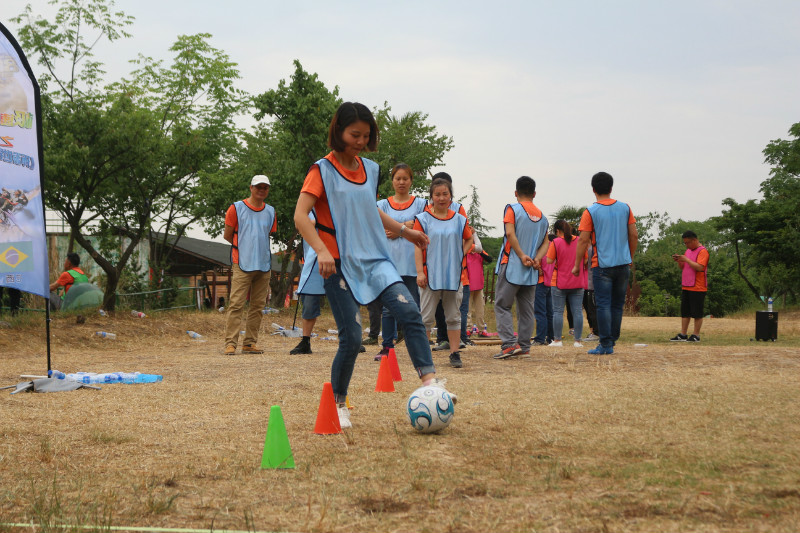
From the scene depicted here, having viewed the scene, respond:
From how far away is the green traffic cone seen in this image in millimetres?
3428

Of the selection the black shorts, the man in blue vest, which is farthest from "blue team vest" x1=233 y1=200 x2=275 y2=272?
the black shorts

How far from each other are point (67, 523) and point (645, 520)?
6.19 feet

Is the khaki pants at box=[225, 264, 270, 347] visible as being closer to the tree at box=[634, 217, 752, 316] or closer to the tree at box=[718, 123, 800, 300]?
the tree at box=[718, 123, 800, 300]

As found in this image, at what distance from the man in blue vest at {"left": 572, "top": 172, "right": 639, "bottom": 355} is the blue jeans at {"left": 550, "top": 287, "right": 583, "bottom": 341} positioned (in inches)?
63.7

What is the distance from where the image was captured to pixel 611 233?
880 cm

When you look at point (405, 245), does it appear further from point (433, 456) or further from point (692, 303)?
point (433, 456)

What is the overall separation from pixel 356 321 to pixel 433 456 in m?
1.11

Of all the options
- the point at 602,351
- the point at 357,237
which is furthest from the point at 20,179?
the point at 602,351

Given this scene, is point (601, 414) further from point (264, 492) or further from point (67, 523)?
point (67, 523)

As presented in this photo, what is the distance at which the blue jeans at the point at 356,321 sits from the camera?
4348 millimetres

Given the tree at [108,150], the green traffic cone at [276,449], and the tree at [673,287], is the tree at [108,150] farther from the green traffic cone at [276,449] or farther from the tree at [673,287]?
the tree at [673,287]

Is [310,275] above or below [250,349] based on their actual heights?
above

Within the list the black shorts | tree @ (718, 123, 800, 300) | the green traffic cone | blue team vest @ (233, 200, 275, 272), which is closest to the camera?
the green traffic cone

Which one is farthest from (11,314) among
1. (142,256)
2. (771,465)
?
(142,256)
